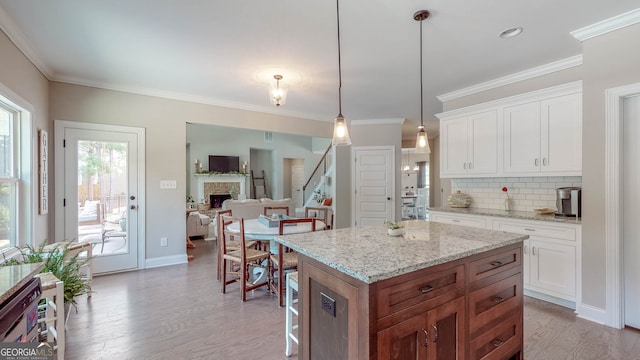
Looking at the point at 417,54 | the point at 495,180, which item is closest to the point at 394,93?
the point at 417,54

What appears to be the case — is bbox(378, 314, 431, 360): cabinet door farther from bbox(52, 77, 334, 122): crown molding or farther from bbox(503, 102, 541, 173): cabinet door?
bbox(52, 77, 334, 122): crown molding

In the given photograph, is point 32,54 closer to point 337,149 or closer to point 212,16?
point 212,16

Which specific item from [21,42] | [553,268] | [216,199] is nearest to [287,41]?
[21,42]

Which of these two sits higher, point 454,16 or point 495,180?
point 454,16

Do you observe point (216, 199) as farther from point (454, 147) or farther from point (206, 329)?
point (454, 147)

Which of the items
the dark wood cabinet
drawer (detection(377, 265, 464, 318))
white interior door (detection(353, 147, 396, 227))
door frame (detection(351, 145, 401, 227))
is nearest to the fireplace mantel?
door frame (detection(351, 145, 401, 227))

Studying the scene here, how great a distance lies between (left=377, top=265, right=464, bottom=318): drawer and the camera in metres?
1.20

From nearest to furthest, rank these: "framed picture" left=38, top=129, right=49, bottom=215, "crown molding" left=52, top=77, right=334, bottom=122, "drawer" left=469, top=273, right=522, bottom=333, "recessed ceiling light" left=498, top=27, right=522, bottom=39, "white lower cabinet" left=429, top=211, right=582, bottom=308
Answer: "drawer" left=469, top=273, right=522, bottom=333
"recessed ceiling light" left=498, top=27, right=522, bottom=39
"white lower cabinet" left=429, top=211, right=582, bottom=308
"framed picture" left=38, top=129, right=49, bottom=215
"crown molding" left=52, top=77, right=334, bottom=122

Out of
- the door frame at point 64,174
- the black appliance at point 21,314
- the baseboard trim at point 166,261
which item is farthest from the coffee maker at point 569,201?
the door frame at point 64,174

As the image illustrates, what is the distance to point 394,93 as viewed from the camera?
14.2 feet

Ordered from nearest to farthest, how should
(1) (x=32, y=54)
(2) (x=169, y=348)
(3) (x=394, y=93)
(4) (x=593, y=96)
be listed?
1. (2) (x=169, y=348)
2. (4) (x=593, y=96)
3. (1) (x=32, y=54)
4. (3) (x=394, y=93)

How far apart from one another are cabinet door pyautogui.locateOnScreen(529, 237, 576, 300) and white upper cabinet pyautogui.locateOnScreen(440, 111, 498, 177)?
105 cm

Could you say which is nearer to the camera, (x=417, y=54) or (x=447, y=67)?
(x=417, y=54)

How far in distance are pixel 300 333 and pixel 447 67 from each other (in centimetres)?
322
